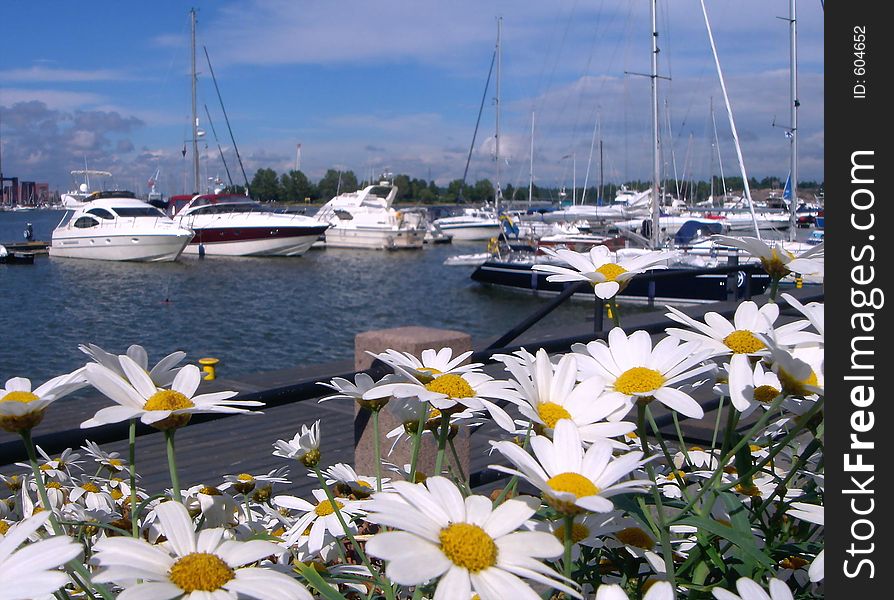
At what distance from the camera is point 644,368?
1160 mm

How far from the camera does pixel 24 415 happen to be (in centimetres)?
101

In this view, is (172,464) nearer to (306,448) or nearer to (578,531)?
(306,448)

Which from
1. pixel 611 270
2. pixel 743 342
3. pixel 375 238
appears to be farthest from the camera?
pixel 375 238

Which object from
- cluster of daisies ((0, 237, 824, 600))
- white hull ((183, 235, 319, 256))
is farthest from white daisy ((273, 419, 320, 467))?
white hull ((183, 235, 319, 256))

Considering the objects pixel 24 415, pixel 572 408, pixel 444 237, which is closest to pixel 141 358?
pixel 24 415

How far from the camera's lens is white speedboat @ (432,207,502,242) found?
58.3 metres

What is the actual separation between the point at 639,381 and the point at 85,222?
40555 millimetres

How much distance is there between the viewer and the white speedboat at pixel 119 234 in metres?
36.5

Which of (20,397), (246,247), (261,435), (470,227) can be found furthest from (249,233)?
(20,397)

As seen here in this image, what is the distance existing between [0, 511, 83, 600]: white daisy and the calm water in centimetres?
1583

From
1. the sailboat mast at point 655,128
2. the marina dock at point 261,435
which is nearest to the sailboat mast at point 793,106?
the sailboat mast at point 655,128

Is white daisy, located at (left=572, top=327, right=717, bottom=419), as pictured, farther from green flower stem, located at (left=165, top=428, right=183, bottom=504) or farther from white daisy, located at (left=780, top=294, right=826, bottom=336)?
green flower stem, located at (left=165, top=428, right=183, bottom=504)

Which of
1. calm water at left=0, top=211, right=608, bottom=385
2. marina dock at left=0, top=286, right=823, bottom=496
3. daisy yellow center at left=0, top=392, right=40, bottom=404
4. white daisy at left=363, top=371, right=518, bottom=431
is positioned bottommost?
calm water at left=0, top=211, right=608, bottom=385
